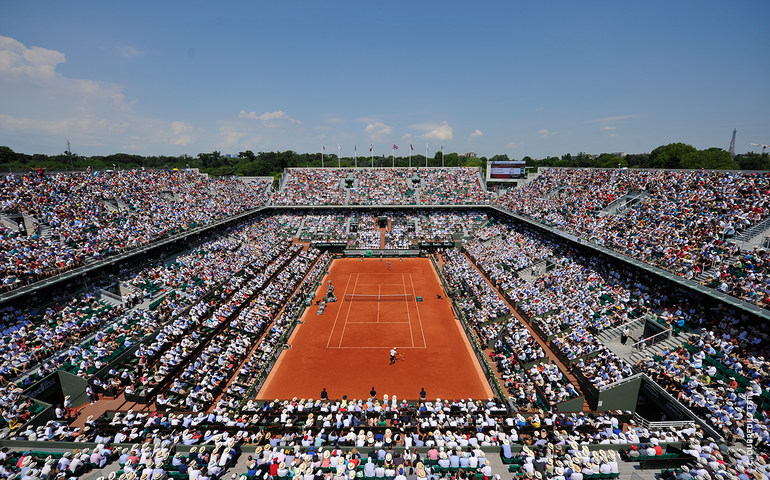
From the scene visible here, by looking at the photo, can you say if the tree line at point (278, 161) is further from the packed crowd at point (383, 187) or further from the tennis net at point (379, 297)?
the tennis net at point (379, 297)

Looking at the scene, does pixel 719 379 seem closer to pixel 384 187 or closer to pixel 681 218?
pixel 681 218

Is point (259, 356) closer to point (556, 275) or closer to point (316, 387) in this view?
point (316, 387)

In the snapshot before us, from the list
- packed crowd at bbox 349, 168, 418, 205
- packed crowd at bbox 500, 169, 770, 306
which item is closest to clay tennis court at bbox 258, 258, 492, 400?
packed crowd at bbox 500, 169, 770, 306

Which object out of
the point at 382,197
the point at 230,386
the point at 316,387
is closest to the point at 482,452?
the point at 316,387

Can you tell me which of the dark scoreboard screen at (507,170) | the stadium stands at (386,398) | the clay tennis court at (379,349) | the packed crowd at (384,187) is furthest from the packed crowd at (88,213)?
the dark scoreboard screen at (507,170)

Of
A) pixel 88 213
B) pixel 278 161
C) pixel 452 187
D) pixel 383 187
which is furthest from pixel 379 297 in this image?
pixel 278 161
